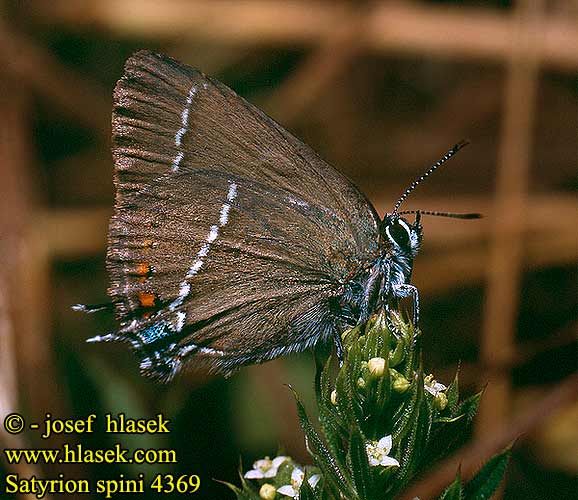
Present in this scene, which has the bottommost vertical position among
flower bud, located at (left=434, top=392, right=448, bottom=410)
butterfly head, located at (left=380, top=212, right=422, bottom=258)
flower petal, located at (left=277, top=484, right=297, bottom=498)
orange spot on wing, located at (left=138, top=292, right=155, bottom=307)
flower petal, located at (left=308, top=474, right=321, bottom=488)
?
flower petal, located at (left=277, top=484, right=297, bottom=498)

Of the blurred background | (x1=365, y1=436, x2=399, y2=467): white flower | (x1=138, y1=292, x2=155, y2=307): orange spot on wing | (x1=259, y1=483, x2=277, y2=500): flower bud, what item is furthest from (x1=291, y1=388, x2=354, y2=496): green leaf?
the blurred background

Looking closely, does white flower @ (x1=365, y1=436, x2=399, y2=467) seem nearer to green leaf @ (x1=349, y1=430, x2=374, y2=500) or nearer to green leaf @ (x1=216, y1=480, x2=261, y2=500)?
green leaf @ (x1=349, y1=430, x2=374, y2=500)

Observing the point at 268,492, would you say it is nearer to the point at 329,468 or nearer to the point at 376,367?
the point at 329,468

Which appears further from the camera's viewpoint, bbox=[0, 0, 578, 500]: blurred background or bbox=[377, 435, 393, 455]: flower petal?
bbox=[0, 0, 578, 500]: blurred background

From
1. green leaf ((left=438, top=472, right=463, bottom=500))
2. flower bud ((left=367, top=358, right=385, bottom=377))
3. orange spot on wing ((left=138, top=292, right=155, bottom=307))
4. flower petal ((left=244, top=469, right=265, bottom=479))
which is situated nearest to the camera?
green leaf ((left=438, top=472, right=463, bottom=500))

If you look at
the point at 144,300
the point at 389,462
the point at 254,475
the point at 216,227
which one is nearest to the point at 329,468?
the point at 389,462

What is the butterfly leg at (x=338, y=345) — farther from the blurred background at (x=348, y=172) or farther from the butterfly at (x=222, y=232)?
the blurred background at (x=348, y=172)

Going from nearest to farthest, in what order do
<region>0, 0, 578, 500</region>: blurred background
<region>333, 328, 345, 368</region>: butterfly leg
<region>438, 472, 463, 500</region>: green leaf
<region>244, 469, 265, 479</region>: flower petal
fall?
<region>438, 472, 463, 500</region>: green leaf
<region>244, 469, 265, 479</region>: flower petal
<region>333, 328, 345, 368</region>: butterfly leg
<region>0, 0, 578, 500</region>: blurred background
